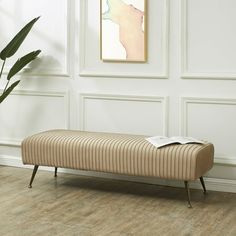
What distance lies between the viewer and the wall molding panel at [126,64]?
163 inches

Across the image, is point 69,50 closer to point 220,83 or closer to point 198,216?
point 220,83

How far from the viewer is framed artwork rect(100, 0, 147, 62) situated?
422 centimetres

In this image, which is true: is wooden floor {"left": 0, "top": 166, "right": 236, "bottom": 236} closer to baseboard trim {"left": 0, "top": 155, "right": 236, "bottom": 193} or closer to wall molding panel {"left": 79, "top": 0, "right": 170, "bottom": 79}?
baseboard trim {"left": 0, "top": 155, "right": 236, "bottom": 193}

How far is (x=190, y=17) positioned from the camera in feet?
13.3

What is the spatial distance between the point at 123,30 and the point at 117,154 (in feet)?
3.49

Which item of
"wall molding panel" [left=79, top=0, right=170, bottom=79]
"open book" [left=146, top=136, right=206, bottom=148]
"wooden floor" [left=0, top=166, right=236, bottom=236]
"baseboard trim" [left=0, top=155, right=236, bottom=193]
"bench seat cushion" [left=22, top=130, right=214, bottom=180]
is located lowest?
"wooden floor" [left=0, top=166, right=236, bottom=236]

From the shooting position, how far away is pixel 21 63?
4.49 m

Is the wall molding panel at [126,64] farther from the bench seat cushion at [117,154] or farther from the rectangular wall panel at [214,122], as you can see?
the bench seat cushion at [117,154]

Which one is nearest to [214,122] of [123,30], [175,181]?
[175,181]

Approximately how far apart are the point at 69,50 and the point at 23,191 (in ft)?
4.19

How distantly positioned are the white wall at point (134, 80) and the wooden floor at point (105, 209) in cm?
36

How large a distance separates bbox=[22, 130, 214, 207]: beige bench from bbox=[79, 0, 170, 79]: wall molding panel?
1.73 feet

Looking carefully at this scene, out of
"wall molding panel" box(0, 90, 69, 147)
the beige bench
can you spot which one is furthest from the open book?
"wall molding panel" box(0, 90, 69, 147)

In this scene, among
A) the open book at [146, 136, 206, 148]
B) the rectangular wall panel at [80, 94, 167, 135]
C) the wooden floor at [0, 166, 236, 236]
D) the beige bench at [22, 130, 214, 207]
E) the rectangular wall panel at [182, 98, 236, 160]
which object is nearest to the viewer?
the wooden floor at [0, 166, 236, 236]
